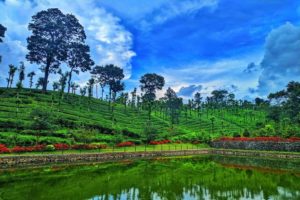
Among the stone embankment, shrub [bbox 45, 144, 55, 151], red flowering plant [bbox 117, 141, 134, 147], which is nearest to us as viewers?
the stone embankment

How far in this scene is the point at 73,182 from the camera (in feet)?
80.8

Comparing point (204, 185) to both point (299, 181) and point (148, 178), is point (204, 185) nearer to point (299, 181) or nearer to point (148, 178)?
point (148, 178)

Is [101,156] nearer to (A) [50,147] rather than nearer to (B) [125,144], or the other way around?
(A) [50,147]

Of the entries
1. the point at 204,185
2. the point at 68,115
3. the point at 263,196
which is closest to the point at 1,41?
the point at 68,115

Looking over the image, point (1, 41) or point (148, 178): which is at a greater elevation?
point (1, 41)

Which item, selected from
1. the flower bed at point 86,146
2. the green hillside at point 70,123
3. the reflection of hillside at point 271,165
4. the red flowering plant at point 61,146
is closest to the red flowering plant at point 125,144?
the green hillside at point 70,123

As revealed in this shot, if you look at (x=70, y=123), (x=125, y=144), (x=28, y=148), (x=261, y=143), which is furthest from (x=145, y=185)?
(x=70, y=123)

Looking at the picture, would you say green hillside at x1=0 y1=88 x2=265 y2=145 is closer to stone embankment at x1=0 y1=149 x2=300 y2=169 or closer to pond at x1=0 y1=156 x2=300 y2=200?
stone embankment at x1=0 y1=149 x2=300 y2=169

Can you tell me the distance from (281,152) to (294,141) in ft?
9.64

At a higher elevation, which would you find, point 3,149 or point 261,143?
point 261,143

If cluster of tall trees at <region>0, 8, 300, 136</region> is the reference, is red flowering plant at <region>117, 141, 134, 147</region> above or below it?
below

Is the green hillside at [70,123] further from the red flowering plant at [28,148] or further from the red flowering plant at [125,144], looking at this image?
the red flowering plant at [28,148]

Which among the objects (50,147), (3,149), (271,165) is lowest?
(271,165)

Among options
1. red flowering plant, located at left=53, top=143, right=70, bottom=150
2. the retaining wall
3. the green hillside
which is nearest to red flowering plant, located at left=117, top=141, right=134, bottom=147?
the green hillside
